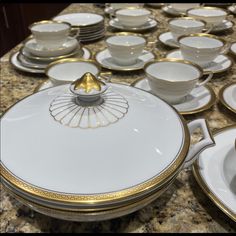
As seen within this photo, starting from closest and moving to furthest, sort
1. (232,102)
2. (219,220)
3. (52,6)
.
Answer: (219,220), (232,102), (52,6)

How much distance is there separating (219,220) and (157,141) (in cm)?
17

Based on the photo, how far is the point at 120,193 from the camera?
1.30 feet

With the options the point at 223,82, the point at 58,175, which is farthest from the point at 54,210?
the point at 223,82

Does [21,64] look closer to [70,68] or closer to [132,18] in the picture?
[70,68]

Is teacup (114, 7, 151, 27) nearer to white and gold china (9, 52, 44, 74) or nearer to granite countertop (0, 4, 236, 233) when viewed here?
white and gold china (9, 52, 44, 74)

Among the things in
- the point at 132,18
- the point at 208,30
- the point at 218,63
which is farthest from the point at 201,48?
the point at 132,18

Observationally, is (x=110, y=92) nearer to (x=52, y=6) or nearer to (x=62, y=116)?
(x=62, y=116)

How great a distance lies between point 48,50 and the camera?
988 mm

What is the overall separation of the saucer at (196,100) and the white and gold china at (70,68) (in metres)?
0.14

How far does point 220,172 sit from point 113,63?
1.91ft

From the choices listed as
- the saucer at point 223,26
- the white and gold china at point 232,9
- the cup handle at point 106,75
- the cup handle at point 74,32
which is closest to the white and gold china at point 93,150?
the cup handle at point 106,75

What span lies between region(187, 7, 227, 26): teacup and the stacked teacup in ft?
1.87

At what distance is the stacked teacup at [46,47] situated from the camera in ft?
3.24

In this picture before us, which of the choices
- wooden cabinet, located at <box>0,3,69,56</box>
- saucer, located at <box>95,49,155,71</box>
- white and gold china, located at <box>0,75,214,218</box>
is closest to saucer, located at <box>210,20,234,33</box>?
saucer, located at <box>95,49,155,71</box>
